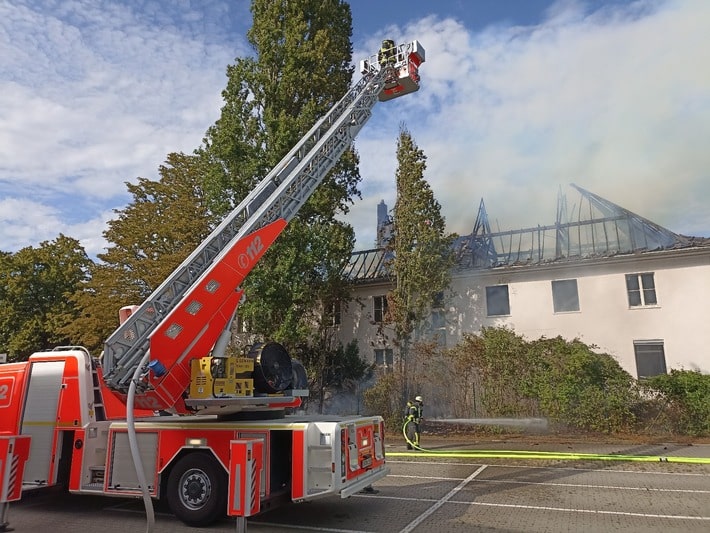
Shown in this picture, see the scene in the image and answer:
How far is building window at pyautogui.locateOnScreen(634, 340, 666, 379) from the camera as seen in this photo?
58.1 ft

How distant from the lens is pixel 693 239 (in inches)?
714

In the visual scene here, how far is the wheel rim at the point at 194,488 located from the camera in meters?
6.59

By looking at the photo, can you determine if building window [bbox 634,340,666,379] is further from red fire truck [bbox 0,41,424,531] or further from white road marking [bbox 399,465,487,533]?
red fire truck [bbox 0,41,424,531]

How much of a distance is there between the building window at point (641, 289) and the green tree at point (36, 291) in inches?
1074

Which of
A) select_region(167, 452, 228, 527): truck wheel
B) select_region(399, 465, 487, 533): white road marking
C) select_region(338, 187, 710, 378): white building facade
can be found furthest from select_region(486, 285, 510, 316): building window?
select_region(167, 452, 228, 527): truck wheel

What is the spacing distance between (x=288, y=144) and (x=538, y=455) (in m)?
Result: 12.4

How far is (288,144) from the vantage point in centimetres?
1811

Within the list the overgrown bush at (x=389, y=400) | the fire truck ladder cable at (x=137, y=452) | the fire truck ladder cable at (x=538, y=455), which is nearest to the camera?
the fire truck ladder cable at (x=137, y=452)

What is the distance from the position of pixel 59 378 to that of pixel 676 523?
8.54 metres

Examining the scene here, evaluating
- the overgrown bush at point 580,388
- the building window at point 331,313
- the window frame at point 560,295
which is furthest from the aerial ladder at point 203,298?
the window frame at point 560,295

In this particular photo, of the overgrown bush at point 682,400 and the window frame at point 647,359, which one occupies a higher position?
the window frame at point 647,359

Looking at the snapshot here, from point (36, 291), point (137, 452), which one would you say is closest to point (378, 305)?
point (137, 452)

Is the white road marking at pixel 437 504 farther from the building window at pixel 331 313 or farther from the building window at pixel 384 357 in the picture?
the building window at pixel 331 313

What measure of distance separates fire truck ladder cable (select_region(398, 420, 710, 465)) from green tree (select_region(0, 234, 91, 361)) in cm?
2302
